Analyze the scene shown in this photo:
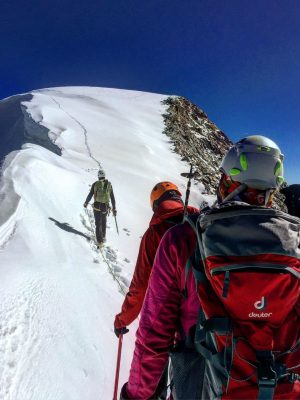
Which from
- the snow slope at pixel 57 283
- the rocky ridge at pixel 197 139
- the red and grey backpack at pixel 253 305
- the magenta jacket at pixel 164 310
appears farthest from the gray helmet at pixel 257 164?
the rocky ridge at pixel 197 139

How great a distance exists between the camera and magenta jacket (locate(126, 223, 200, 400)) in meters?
1.87

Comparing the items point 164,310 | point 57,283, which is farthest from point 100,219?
point 164,310

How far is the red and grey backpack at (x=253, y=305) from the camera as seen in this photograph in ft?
5.18

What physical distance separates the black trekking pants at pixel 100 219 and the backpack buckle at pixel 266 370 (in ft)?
24.2

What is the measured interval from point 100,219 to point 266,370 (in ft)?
25.4

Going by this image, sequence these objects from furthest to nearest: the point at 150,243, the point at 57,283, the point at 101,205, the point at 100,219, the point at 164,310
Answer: the point at 101,205
the point at 100,219
the point at 57,283
the point at 150,243
the point at 164,310

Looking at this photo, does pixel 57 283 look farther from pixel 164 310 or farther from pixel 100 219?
pixel 100 219

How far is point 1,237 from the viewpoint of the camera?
5.15 m

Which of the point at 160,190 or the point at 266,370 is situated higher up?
the point at 160,190

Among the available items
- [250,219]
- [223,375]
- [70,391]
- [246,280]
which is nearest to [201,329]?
[223,375]

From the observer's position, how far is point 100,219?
9.06 meters

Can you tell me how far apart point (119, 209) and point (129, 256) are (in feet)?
13.4

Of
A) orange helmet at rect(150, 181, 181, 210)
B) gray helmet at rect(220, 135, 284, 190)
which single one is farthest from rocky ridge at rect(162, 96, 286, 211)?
gray helmet at rect(220, 135, 284, 190)

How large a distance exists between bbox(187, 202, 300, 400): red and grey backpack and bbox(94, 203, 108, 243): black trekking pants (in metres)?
7.30
